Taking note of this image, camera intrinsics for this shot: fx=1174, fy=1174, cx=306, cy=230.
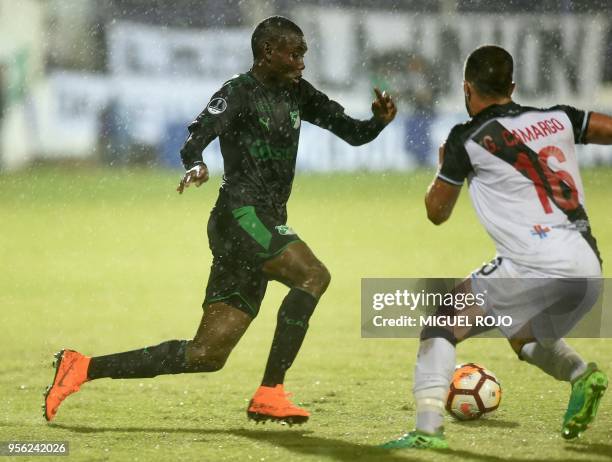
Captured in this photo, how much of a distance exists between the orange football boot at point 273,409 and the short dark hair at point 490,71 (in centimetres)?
167

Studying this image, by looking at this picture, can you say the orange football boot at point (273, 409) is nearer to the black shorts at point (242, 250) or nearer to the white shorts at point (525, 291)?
the black shorts at point (242, 250)

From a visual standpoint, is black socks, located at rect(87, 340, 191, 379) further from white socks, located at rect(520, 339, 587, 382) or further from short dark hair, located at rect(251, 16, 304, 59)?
white socks, located at rect(520, 339, 587, 382)

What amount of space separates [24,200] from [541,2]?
10.7 meters

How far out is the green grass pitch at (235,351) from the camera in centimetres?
538

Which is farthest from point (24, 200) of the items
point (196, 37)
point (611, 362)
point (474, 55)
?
point (474, 55)

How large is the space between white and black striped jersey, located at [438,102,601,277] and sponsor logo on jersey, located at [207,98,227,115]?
1252 mm

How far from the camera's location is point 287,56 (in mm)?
5855

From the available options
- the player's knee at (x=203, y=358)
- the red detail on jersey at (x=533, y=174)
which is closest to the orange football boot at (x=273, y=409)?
the player's knee at (x=203, y=358)

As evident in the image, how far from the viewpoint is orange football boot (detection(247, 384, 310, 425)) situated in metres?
5.38

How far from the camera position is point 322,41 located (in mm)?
21984

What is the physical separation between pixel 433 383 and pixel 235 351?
357cm

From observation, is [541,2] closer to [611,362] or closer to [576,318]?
[611,362]

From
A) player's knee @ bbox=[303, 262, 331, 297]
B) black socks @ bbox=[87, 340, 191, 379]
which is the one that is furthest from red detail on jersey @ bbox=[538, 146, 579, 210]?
black socks @ bbox=[87, 340, 191, 379]

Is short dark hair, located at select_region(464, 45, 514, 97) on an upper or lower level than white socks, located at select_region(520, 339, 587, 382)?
upper
